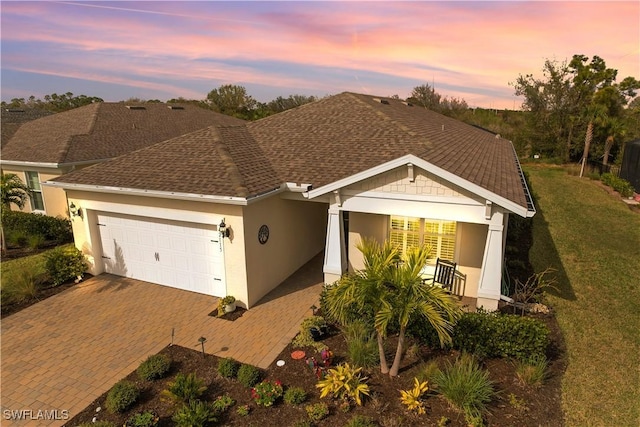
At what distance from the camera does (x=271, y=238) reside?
38.2 ft

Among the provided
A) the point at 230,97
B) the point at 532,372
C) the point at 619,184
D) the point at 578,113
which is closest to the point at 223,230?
the point at 532,372

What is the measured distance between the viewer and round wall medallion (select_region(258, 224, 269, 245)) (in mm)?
10992

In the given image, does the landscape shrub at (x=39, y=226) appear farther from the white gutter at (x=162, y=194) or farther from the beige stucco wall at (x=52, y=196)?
the white gutter at (x=162, y=194)

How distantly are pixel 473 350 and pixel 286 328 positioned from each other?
4582 millimetres

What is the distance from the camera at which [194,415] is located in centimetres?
646

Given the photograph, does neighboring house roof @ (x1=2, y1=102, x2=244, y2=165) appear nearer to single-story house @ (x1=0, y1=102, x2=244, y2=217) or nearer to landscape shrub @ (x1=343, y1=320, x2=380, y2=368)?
single-story house @ (x1=0, y1=102, x2=244, y2=217)

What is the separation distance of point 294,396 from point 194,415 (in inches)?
71.6

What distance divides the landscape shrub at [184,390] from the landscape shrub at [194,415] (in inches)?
7.0

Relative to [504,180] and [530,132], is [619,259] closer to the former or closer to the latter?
[504,180]

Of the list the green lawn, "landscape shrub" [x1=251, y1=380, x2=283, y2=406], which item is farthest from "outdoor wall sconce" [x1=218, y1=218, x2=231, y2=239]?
the green lawn

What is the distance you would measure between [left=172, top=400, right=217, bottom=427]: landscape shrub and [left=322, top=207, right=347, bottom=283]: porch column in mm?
5168

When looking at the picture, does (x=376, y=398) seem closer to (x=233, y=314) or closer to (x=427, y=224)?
(x=233, y=314)

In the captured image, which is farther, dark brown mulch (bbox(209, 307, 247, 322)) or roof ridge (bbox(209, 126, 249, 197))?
dark brown mulch (bbox(209, 307, 247, 322))

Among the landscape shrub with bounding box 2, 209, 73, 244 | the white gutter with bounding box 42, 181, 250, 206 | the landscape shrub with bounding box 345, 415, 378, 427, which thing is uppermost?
the white gutter with bounding box 42, 181, 250, 206
